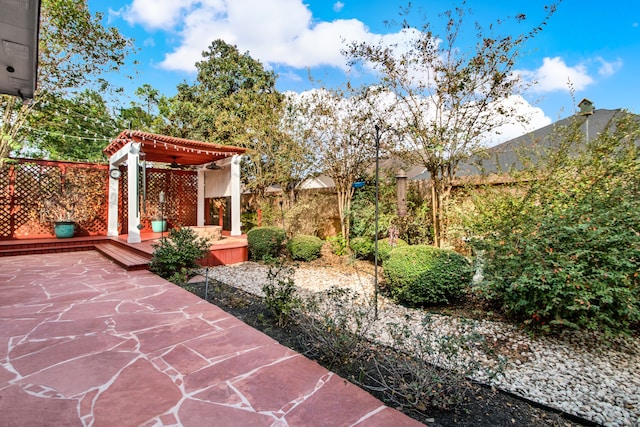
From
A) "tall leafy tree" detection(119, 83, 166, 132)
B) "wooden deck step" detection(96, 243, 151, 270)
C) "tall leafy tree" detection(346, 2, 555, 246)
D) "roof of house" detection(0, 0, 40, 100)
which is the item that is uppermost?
"tall leafy tree" detection(119, 83, 166, 132)

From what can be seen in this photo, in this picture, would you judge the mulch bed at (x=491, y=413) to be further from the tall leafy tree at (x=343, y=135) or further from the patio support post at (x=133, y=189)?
the patio support post at (x=133, y=189)

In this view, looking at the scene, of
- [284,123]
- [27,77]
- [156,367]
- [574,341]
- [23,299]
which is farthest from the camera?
[284,123]

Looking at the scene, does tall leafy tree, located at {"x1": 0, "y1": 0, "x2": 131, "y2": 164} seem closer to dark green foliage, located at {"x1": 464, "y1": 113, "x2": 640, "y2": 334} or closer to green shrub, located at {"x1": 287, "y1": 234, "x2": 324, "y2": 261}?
green shrub, located at {"x1": 287, "y1": 234, "x2": 324, "y2": 261}

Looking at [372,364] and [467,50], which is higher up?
[467,50]

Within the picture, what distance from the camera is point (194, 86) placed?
49.3 ft

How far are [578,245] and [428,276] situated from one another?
4.63 ft

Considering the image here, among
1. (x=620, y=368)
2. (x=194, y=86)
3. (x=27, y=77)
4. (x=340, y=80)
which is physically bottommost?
(x=620, y=368)

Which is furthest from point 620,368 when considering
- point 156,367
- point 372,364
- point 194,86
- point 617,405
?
point 194,86

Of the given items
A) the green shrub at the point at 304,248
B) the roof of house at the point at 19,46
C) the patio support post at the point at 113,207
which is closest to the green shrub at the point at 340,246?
the green shrub at the point at 304,248

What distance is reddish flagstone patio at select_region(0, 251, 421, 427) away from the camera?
1.68 meters

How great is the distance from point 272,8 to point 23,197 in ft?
25.2

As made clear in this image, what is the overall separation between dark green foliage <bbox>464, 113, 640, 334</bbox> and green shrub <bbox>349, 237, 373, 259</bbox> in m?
3.19

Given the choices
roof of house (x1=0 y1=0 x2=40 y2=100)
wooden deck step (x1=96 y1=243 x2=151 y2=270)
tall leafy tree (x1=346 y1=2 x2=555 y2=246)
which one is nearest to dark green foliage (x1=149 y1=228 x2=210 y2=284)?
wooden deck step (x1=96 y1=243 x2=151 y2=270)

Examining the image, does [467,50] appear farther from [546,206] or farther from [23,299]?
[23,299]
